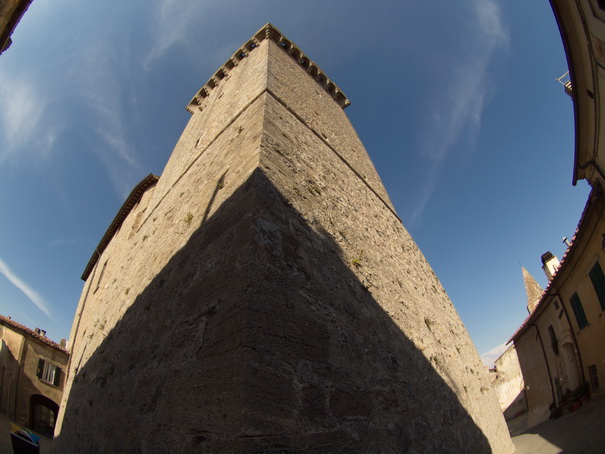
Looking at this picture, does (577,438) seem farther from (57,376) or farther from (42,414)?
(42,414)

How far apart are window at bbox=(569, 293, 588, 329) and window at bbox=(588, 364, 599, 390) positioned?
1.06 metres

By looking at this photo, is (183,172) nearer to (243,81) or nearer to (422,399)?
(243,81)

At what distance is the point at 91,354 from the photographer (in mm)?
4980

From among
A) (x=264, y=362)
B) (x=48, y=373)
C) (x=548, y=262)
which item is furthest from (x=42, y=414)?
(x=548, y=262)

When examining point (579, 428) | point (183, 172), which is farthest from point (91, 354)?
point (579, 428)

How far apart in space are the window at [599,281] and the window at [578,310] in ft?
4.13

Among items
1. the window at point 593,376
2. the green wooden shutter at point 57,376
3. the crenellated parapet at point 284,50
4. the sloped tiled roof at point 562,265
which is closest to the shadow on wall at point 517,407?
the sloped tiled roof at point 562,265

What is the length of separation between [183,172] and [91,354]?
11.1 ft

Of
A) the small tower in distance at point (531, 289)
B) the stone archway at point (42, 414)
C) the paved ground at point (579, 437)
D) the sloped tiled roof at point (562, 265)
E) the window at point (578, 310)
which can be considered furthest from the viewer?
the small tower in distance at point (531, 289)

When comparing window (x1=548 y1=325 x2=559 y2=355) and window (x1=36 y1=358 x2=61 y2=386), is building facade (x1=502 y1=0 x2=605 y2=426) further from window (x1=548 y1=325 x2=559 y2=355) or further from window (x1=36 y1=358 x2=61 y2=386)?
window (x1=36 y1=358 x2=61 y2=386)

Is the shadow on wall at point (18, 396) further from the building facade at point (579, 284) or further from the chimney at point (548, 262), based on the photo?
the chimney at point (548, 262)

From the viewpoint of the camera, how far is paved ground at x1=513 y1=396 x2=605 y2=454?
193 inches

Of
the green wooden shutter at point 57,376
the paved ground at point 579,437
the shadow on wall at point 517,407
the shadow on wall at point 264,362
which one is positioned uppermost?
the green wooden shutter at point 57,376

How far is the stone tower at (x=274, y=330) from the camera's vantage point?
6.60 feet
